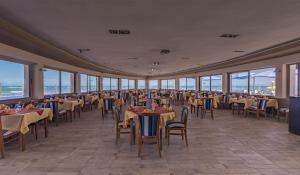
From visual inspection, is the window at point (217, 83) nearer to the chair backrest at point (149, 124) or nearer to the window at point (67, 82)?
the window at point (67, 82)

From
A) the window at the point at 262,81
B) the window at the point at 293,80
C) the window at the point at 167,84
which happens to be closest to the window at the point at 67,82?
the window at the point at 262,81

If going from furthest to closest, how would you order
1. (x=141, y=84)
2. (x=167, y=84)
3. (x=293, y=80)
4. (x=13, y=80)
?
(x=141, y=84) → (x=167, y=84) → (x=293, y=80) → (x=13, y=80)

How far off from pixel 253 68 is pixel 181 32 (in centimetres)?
650

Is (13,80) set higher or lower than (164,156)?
higher

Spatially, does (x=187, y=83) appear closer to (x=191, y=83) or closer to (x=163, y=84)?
(x=191, y=83)


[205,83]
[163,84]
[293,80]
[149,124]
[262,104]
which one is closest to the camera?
[149,124]

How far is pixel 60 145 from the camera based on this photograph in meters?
4.82

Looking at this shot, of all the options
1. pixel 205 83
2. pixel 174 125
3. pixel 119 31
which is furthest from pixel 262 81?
pixel 119 31

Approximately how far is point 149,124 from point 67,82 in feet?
29.7

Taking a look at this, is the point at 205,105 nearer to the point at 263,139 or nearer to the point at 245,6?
the point at 263,139

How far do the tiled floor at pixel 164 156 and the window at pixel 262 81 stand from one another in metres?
4.45

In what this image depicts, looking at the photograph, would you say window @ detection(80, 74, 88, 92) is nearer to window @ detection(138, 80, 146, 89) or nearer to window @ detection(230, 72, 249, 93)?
window @ detection(230, 72, 249, 93)

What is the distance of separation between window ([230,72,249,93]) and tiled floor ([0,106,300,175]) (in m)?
6.09

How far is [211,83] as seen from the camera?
637 inches
